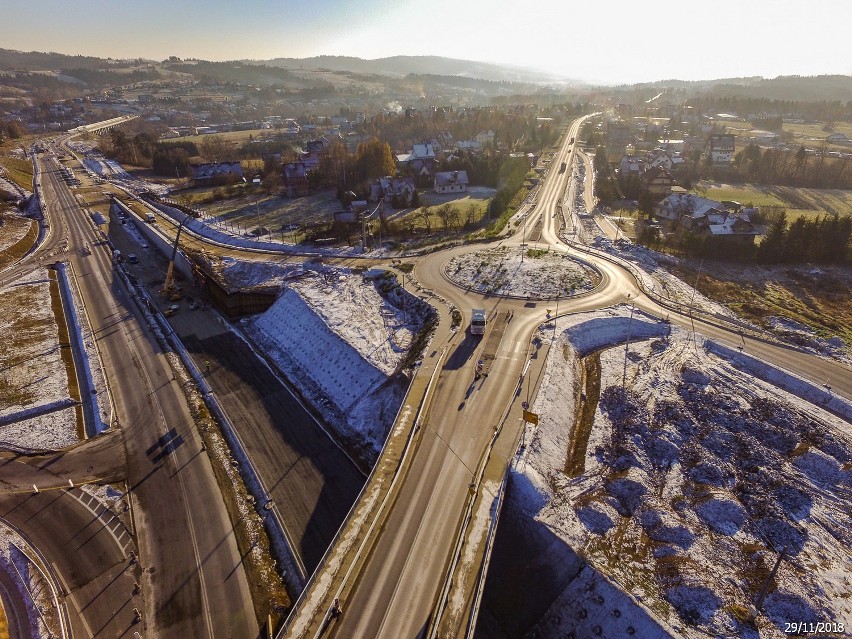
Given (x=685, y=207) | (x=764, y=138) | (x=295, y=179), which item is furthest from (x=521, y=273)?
(x=764, y=138)

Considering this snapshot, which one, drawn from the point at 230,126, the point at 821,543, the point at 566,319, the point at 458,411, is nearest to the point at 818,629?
the point at 821,543

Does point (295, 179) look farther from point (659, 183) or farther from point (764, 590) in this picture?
point (764, 590)

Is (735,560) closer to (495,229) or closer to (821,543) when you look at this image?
(821,543)

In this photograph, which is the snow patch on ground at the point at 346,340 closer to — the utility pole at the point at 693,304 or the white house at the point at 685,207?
the utility pole at the point at 693,304

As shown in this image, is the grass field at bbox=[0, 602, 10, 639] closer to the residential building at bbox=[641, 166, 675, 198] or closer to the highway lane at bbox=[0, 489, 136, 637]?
the highway lane at bbox=[0, 489, 136, 637]

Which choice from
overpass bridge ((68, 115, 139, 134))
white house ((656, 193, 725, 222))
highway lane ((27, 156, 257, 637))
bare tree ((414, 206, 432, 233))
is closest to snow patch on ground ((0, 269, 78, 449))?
highway lane ((27, 156, 257, 637))
